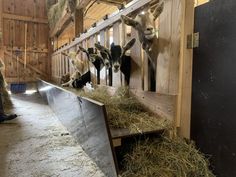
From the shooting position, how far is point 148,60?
2.09 m

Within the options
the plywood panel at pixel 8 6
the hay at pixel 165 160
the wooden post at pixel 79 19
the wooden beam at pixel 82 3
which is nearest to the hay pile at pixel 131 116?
the hay at pixel 165 160

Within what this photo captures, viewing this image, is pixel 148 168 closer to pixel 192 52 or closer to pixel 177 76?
pixel 177 76

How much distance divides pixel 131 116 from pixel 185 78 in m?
0.57

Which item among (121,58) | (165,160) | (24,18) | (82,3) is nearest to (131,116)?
(165,160)

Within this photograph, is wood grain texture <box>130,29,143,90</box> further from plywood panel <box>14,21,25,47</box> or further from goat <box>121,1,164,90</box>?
plywood panel <box>14,21,25,47</box>

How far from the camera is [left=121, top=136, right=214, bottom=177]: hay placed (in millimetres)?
1426

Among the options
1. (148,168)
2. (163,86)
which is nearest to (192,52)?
(163,86)

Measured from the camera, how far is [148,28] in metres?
1.81

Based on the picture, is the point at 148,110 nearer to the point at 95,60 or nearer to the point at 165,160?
the point at 165,160

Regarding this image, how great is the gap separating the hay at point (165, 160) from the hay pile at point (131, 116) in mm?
113

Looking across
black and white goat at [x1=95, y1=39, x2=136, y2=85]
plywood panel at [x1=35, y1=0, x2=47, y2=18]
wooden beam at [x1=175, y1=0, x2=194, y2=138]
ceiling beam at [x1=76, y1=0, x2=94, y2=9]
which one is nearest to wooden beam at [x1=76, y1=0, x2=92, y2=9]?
ceiling beam at [x1=76, y1=0, x2=94, y2=9]

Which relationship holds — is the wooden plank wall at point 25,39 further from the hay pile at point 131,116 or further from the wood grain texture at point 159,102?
the wood grain texture at point 159,102

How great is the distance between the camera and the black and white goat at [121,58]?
2188 mm

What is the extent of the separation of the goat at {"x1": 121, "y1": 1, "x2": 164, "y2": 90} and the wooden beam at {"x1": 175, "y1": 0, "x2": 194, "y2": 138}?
0.24m
